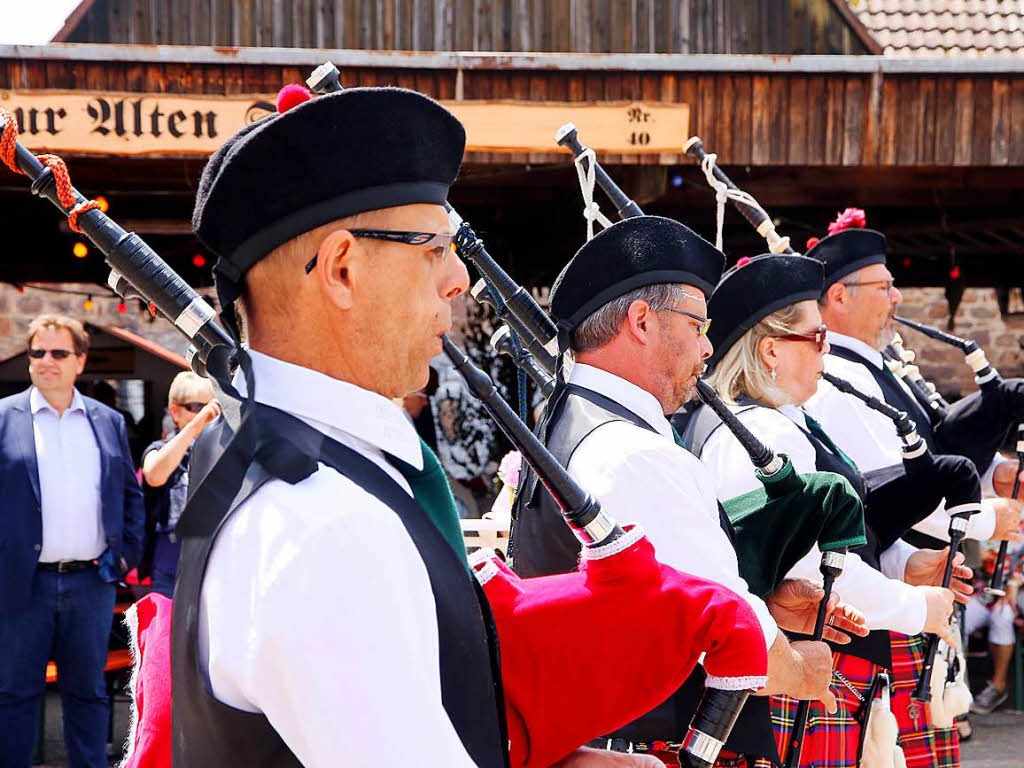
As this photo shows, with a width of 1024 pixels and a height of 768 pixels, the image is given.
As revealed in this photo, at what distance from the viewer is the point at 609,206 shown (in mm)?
7180

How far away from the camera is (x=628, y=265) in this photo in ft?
7.36

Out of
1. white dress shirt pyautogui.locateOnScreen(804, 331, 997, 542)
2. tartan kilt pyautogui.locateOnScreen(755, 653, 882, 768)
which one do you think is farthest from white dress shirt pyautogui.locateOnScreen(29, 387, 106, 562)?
tartan kilt pyautogui.locateOnScreen(755, 653, 882, 768)

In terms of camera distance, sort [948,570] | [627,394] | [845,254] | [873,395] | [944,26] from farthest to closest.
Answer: [944,26]
[845,254]
[873,395]
[948,570]
[627,394]

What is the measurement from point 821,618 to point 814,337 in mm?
822

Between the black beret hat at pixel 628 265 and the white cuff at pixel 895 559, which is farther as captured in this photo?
the white cuff at pixel 895 559

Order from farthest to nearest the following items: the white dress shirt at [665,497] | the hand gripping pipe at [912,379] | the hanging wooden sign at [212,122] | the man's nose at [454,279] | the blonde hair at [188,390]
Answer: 1. the hanging wooden sign at [212,122]
2. the blonde hair at [188,390]
3. the hand gripping pipe at [912,379]
4. the white dress shirt at [665,497]
5. the man's nose at [454,279]

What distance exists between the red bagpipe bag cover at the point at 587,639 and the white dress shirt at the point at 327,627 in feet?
1.15

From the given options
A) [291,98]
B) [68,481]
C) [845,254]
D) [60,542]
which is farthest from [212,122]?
[291,98]

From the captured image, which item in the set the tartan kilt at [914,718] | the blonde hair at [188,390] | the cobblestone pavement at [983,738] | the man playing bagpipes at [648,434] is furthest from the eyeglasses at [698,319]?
the cobblestone pavement at [983,738]

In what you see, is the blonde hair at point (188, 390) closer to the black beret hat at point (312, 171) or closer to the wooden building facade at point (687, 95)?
the wooden building facade at point (687, 95)

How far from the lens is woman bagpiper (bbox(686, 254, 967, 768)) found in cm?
267

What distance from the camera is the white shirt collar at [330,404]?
105cm

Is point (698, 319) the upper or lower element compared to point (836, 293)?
upper

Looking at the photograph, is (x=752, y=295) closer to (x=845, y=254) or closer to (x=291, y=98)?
(x=845, y=254)
